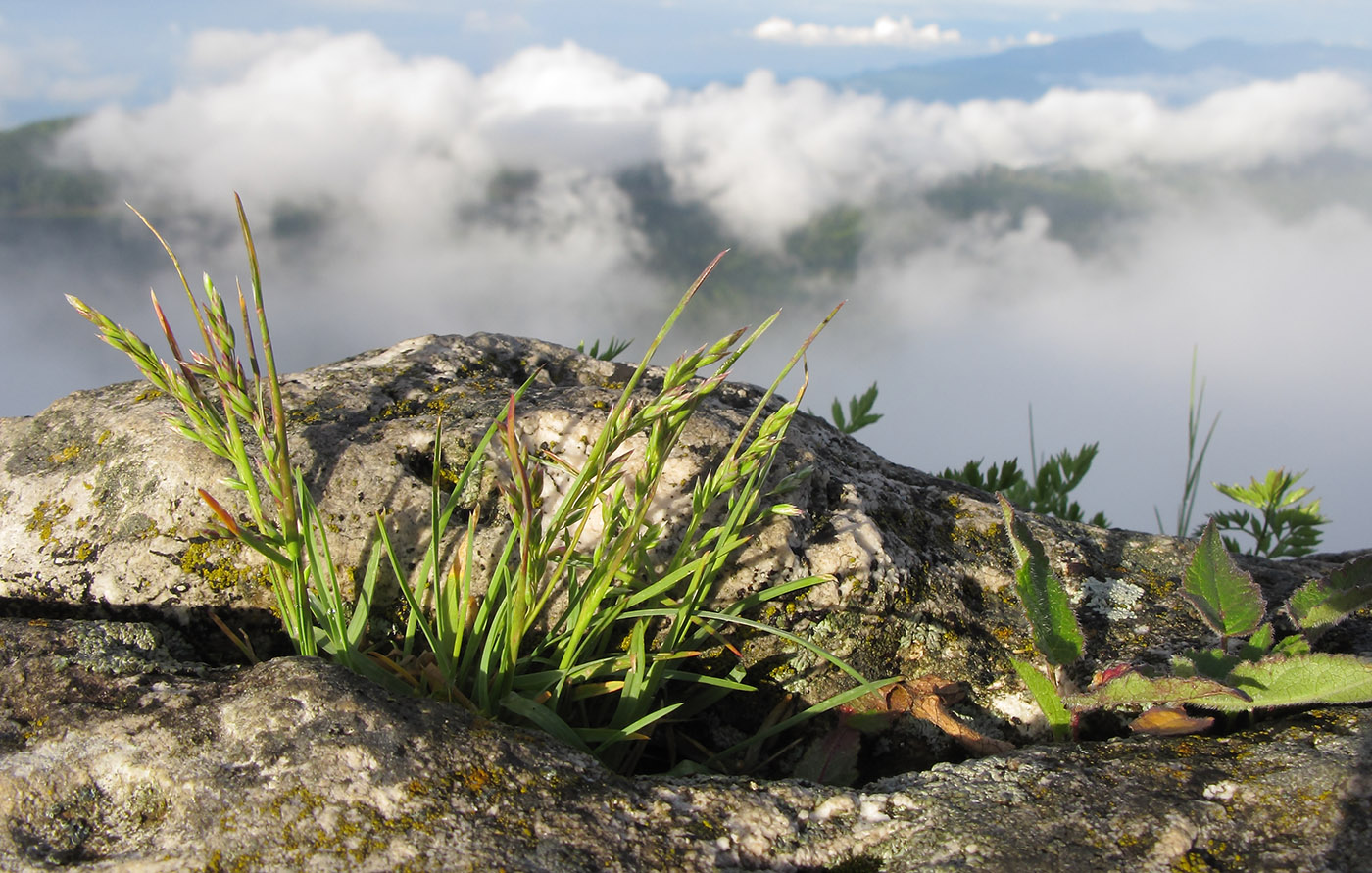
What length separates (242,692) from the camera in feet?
5.96

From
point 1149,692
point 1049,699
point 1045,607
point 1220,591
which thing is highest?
point 1220,591

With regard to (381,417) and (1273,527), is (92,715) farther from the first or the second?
(1273,527)

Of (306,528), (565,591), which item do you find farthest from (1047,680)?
(306,528)

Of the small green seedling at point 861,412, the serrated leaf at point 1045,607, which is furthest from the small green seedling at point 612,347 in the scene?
the serrated leaf at point 1045,607

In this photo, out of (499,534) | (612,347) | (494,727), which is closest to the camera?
(494,727)

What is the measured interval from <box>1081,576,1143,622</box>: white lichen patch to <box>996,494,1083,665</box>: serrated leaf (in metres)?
0.54

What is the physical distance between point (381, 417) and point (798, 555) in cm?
149

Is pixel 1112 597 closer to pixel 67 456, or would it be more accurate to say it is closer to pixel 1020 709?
pixel 1020 709

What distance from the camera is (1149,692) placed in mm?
1994

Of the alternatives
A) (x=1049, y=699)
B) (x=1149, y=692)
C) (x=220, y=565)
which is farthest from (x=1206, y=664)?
(x=220, y=565)

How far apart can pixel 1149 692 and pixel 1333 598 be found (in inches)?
24.0

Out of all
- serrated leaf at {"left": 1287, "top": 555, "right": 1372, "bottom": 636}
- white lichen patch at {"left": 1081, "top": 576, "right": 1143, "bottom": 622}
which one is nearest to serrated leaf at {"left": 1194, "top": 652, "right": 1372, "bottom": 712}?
serrated leaf at {"left": 1287, "top": 555, "right": 1372, "bottom": 636}

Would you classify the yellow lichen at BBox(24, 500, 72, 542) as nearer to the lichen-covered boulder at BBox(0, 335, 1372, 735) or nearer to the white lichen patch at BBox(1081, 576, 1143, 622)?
the lichen-covered boulder at BBox(0, 335, 1372, 735)

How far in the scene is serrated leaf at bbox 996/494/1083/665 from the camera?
218 cm
